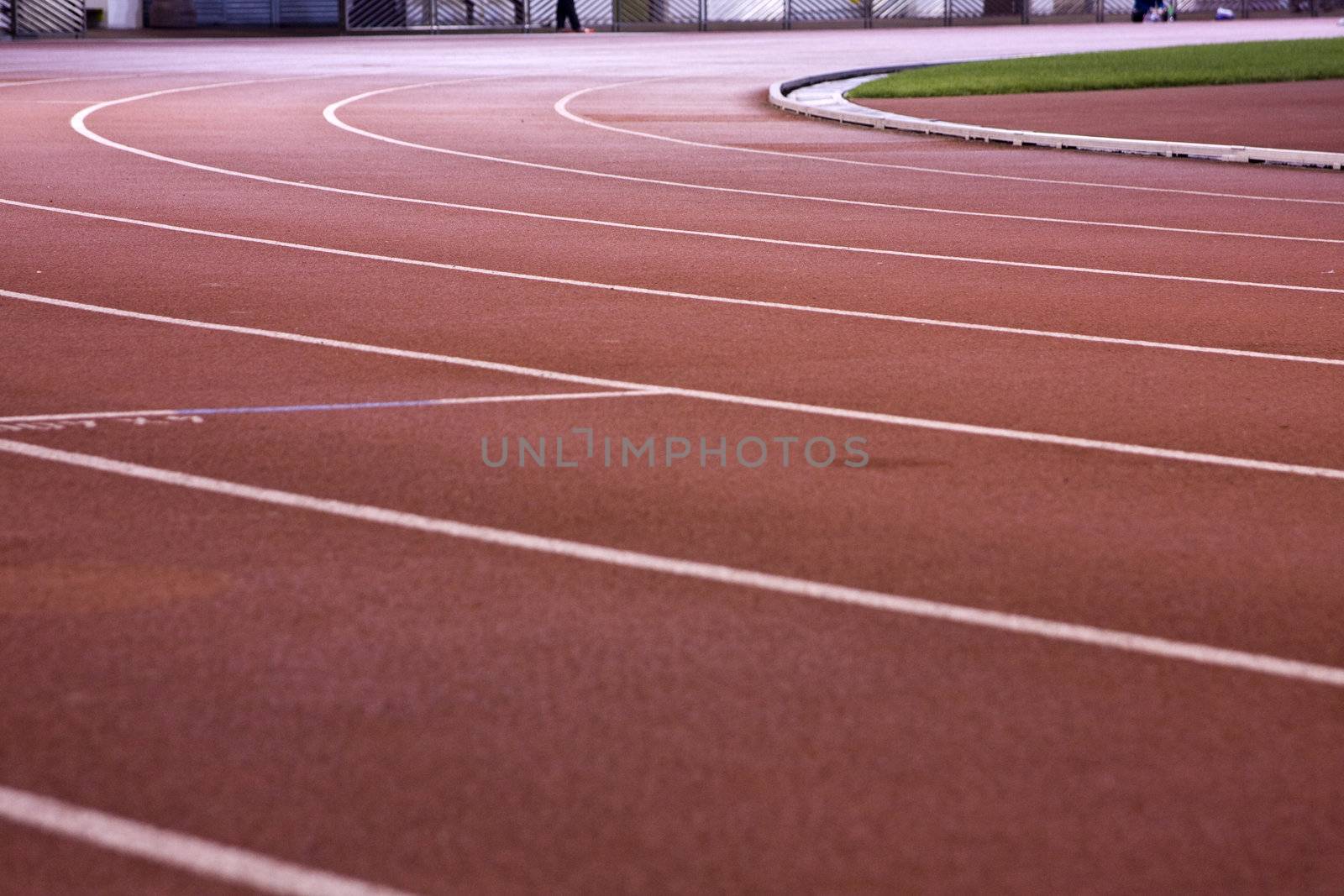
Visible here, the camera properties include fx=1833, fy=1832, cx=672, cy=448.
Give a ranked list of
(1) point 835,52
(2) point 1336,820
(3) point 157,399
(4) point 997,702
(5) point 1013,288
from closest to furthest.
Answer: (2) point 1336,820 < (4) point 997,702 < (3) point 157,399 < (5) point 1013,288 < (1) point 835,52

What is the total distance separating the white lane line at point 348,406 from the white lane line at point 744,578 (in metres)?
0.56

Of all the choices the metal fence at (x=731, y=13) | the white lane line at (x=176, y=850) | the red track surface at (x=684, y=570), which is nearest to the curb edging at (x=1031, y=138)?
the red track surface at (x=684, y=570)

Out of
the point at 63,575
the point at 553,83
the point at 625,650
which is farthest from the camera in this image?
the point at 553,83

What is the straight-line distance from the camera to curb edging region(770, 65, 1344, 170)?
16.8 metres

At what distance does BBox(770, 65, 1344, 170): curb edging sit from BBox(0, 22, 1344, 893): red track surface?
516cm

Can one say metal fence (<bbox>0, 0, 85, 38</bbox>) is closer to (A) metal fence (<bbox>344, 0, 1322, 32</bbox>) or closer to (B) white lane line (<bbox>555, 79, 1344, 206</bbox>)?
(A) metal fence (<bbox>344, 0, 1322, 32</bbox>)

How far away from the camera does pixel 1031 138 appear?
18.6 metres

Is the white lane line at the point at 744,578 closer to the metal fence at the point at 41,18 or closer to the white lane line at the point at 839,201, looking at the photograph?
the white lane line at the point at 839,201

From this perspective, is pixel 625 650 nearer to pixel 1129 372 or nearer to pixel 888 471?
pixel 888 471

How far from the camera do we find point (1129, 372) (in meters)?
7.83

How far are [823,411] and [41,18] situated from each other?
150ft

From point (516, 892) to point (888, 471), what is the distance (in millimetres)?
3176

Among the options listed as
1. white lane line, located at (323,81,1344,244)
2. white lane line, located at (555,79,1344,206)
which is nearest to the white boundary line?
white lane line, located at (323,81,1344,244)

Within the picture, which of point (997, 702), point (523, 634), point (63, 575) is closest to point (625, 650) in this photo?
point (523, 634)
